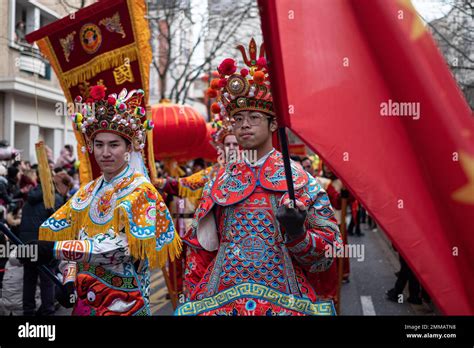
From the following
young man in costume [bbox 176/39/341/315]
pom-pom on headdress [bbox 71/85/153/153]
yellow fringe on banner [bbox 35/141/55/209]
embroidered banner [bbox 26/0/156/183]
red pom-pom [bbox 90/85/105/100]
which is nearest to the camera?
young man in costume [bbox 176/39/341/315]

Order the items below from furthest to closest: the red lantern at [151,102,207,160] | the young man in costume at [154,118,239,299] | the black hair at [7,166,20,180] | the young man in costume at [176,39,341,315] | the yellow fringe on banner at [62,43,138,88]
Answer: the black hair at [7,166,20,180]
the red lantern at [151,102,207,160]
the young man in costume at [154,118,239,299]
the yellow fringe on banner at [62,43,138,88]
the young man in costume at [176,39,341,315]

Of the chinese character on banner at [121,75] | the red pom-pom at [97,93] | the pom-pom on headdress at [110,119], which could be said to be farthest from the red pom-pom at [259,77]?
the chinese character on banner at [121,75]

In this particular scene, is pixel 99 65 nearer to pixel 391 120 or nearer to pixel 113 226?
pixel 113 226

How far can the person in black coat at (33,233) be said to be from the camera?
640 centimetres

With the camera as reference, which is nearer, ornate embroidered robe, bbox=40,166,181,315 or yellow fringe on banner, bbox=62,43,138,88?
ornate embroidered robe, bbox=40,166,181,315

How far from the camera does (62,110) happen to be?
533 cm

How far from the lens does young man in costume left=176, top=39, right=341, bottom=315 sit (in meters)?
2.81

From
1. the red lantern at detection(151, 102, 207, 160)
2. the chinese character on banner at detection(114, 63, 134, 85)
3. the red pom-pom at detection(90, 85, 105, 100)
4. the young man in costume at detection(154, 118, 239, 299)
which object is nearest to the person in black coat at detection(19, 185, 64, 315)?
the young man in costume at detection(154, 118, 239, 299)

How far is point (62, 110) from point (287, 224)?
3435 mm

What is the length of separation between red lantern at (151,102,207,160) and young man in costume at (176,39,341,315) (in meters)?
4.44

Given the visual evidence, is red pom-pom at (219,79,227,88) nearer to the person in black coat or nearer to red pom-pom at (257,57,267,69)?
red pom-pom at (257,57,267,69)

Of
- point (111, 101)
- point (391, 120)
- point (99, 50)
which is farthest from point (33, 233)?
point (391, 120)

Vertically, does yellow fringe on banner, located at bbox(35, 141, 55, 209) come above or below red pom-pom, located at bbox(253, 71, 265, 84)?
below
